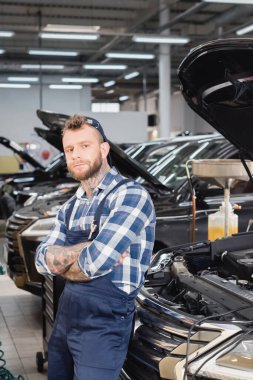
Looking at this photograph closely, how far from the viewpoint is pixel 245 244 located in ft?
10.7

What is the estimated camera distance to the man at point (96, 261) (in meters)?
2.24

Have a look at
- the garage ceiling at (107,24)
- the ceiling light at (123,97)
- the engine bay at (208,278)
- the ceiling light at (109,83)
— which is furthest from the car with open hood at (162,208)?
the ceiling light at (123,97)

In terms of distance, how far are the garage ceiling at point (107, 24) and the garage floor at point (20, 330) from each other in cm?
863

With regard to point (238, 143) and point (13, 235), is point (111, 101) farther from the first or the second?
point (238, 143)

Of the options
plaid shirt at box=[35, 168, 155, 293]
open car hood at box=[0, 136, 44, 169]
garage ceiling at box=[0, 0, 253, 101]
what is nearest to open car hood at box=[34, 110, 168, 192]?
plaid shirt at box=[35, 168, 155, 293]

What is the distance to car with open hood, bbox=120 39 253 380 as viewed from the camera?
6.54ft

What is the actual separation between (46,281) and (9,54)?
16910mm

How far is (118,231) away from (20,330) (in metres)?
3.06

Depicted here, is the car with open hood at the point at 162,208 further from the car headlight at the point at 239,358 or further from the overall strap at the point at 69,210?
the car headlight at the point at 239,358

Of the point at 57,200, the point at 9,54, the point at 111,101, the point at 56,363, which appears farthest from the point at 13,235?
the point at 111,101

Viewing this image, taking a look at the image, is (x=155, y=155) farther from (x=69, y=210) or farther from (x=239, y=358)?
(x=239, y=358)

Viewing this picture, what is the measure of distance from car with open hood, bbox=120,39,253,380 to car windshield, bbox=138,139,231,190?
225cm

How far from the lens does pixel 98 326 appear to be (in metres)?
2.25

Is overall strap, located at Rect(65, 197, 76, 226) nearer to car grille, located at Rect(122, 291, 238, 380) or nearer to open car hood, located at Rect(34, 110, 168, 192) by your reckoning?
car grille, located at Rect(122, 291, 238, 380)
